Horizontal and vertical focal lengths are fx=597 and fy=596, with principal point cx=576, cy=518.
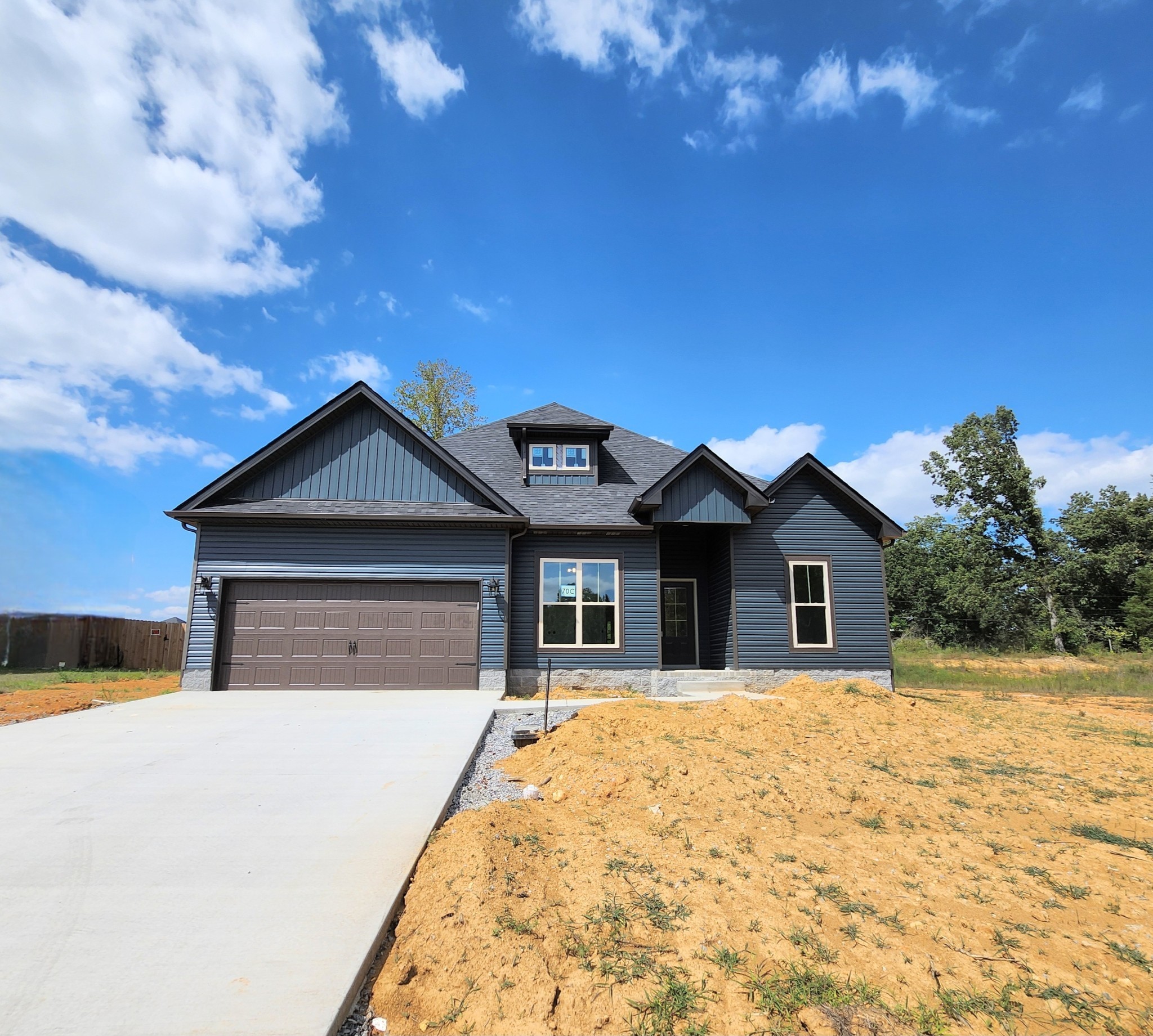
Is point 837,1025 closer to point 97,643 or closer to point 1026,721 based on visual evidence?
point 1026,721

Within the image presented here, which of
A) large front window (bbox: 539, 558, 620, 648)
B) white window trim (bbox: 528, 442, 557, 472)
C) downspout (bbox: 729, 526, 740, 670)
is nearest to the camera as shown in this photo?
large front window (bbox: 539, 558, 620, 648)

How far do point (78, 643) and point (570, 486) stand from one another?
1695cm

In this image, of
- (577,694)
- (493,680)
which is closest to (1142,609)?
(577,694)

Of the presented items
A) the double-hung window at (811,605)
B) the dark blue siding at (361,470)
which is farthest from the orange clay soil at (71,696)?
the double-hung window at (811,605)

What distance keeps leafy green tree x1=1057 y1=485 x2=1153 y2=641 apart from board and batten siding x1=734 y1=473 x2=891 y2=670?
1024 inches

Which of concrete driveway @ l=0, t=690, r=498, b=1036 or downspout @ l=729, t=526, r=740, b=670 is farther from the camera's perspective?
downspout @ l=729, t=526, r=740, b=670

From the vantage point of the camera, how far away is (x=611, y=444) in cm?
1716

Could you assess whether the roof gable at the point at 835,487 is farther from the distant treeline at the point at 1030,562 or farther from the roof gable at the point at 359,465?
the distant treeline at the point at 1030,562

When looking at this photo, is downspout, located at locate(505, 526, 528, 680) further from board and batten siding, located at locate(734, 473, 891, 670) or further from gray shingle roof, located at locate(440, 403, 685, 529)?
board and batten siding, located at locate(734, 473, 891, 670)

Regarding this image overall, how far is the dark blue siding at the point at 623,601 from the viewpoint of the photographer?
1286 centimetres

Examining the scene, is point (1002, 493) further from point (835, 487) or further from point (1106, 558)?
point (835, 487)

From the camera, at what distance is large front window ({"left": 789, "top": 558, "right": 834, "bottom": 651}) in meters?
13.6

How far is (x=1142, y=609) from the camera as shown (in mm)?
28703

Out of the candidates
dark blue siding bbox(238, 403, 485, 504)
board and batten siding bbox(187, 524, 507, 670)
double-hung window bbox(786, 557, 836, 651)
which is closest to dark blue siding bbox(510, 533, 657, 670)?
board and batten siding bbox(187, 524, 507, 670)
